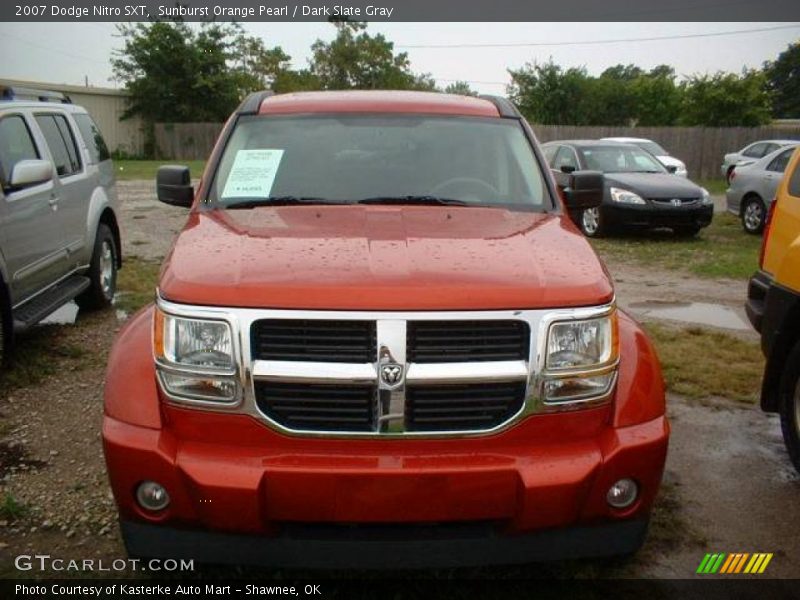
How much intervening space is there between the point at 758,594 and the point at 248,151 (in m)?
2.94

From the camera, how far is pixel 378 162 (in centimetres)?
382

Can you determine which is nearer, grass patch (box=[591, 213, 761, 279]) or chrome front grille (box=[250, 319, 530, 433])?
chrome front grille (box=[250, 319, 530, 433])

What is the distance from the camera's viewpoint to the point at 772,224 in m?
4.70

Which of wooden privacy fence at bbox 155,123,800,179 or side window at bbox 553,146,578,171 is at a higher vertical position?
side window at bbox 553,146,578,171

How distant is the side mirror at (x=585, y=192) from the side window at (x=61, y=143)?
439cm

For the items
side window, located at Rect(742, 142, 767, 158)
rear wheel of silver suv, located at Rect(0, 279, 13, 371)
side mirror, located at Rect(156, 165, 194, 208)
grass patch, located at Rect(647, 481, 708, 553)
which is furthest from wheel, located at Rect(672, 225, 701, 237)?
rear wheel of silver suv, located at Rect(0, 279, 13, 371)

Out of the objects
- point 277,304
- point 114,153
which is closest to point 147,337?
point 277,304

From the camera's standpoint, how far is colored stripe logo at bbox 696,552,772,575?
10.3 ft

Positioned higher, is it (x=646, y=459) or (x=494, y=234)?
(x=494, y=234)

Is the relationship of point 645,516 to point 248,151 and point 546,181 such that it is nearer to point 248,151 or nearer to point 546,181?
point 546,181

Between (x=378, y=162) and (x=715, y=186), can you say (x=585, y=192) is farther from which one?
(x=715, y=186)

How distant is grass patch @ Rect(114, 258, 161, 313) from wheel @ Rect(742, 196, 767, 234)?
978 centimetres

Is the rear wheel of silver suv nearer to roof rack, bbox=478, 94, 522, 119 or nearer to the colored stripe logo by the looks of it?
roof rack, bbox=478, 94, 522, 119

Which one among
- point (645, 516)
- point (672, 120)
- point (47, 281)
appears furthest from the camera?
point (672, 120)
